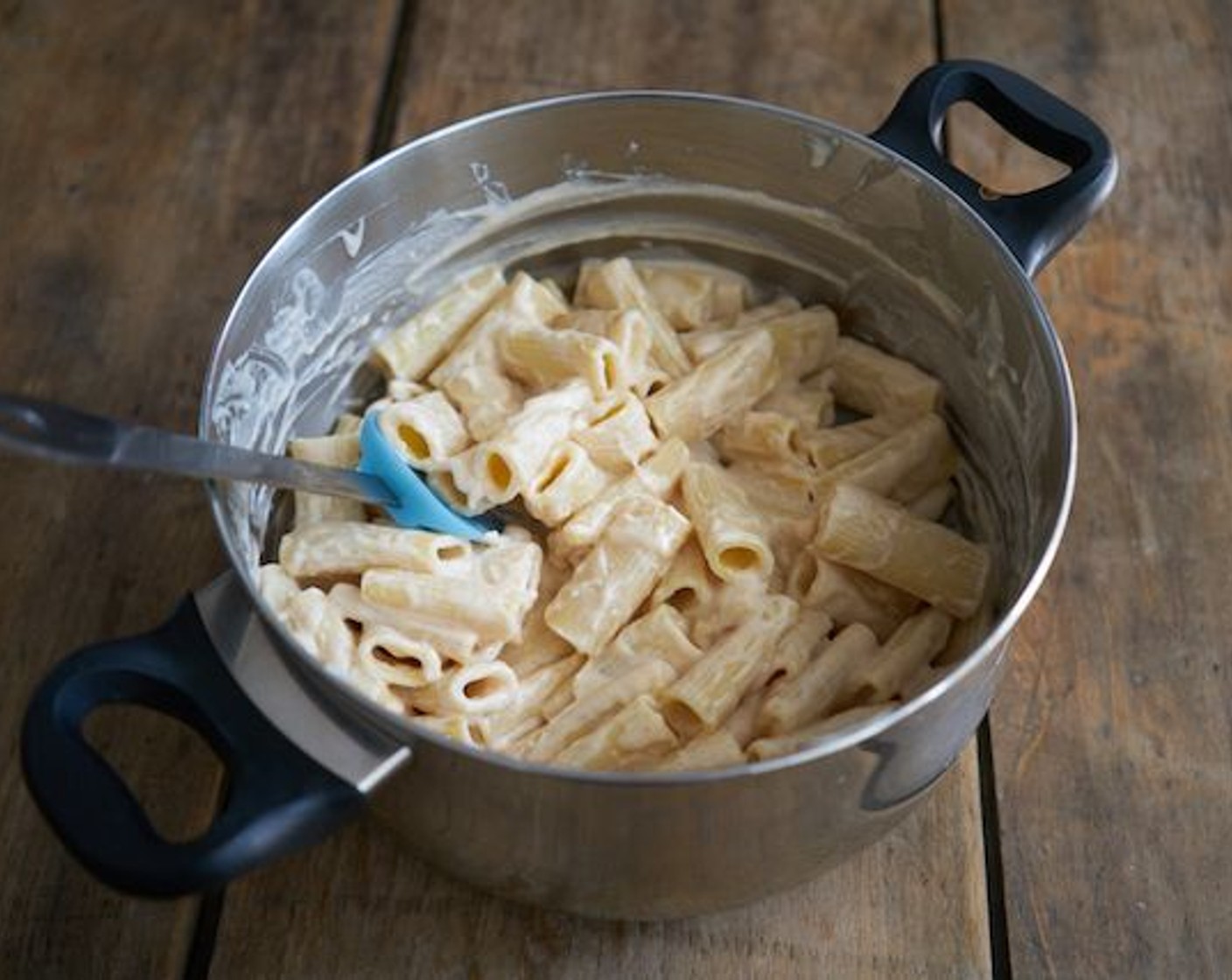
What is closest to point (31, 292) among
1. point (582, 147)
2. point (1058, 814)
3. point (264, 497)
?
point (264, 497)

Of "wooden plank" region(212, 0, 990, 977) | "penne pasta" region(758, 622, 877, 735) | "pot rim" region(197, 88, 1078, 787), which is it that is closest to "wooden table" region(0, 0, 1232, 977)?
"wooden plank" region(212, 0, 990, 977)

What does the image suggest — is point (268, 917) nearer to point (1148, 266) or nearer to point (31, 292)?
point (31, 292)

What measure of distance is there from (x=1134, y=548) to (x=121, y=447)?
28.9 inches

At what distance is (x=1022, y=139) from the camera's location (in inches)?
45.1

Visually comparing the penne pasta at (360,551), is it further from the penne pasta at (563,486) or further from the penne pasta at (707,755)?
the penne pasta at (707,755)

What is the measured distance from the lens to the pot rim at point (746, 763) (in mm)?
800

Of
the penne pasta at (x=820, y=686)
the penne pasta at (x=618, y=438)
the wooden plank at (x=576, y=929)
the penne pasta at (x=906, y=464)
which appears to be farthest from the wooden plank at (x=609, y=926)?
the penne pasta at (x=618, y=438)

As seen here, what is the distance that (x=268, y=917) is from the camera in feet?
3.39

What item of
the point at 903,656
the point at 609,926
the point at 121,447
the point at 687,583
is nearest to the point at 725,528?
the point at 687,583

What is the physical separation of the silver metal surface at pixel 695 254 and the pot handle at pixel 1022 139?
20 mm

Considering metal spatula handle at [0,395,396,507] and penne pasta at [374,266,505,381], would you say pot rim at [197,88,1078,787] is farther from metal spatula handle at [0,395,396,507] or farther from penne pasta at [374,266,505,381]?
penne pasta at [374,266,505,381]

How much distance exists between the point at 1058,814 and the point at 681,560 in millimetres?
305

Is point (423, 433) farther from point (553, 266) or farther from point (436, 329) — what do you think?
point (553, 266)

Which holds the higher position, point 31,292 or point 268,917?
point 31,292
